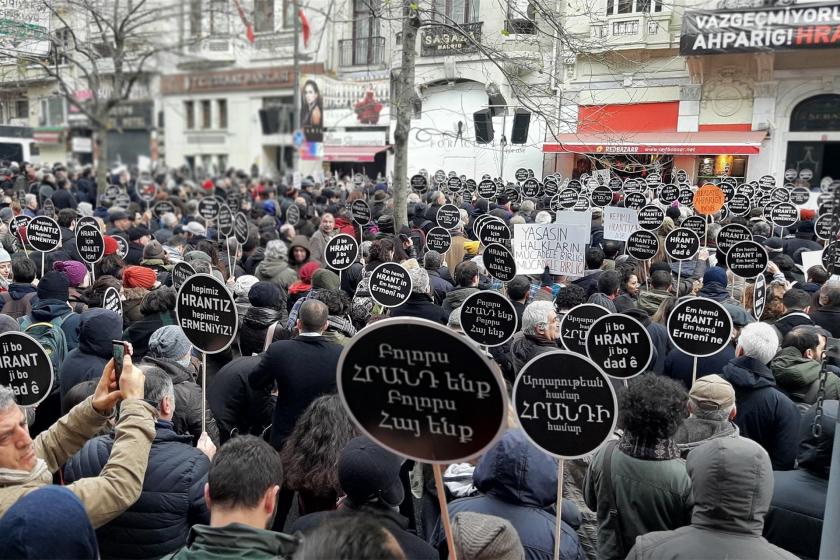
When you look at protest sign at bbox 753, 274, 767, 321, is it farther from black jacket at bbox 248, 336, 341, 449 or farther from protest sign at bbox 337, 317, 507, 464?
protest sign at bbox 337, 317, 507, 464

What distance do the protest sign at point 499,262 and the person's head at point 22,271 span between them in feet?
14.4

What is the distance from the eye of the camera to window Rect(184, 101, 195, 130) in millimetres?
44188

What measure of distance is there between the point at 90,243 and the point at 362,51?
5.97 metres

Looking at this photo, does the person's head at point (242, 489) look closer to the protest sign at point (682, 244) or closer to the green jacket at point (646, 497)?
the green jacket at point (646, 497)

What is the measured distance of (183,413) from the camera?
181 inches

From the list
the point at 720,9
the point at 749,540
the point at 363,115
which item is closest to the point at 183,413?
the point at 749,540

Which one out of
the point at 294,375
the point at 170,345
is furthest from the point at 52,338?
the point at 294,375

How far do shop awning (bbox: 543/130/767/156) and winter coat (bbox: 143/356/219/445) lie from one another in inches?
211

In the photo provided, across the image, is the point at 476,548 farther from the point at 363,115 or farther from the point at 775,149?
the point at 363,115

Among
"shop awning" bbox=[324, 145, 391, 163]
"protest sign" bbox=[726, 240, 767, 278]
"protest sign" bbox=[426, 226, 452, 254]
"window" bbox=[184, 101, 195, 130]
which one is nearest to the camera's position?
"protest sign" bbox=[726, 240, 767, 278]

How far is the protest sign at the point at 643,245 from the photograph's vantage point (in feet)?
28.5

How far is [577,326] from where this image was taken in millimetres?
5555

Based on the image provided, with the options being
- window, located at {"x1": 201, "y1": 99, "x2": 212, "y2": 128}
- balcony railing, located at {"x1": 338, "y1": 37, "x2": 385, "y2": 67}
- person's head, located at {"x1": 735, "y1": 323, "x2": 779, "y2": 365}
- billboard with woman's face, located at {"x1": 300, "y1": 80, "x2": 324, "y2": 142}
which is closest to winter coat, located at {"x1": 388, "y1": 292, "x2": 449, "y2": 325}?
person's head, located at {"x1": 735, "y1": 323, "x2": 779, "y2": 365}

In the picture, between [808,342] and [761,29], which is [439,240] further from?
[808,342]
